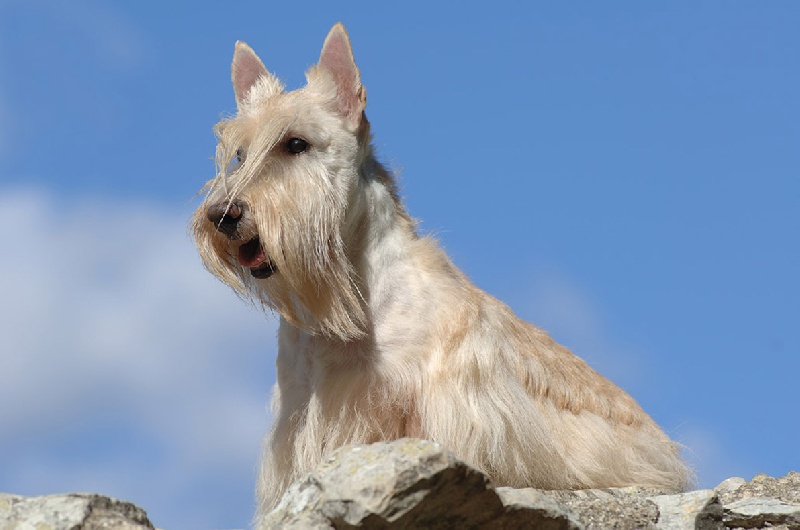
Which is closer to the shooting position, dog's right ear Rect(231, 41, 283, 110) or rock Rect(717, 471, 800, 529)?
rock Rect(717, 471, 800, 529)

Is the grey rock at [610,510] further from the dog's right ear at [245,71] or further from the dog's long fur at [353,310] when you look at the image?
the dog's right ear at [245,71]

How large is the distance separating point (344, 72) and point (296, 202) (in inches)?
51.5

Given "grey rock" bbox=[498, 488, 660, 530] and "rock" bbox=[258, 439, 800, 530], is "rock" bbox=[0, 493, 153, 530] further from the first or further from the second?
"grey rock" bbox=[498, 488, 660, 530]

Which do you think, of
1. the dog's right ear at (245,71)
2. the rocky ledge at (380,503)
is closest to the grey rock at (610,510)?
the rocky ledge at (380,503)

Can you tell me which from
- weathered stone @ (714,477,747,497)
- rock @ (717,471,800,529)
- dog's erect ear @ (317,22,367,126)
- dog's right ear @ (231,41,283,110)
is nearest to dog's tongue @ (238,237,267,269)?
dog's erect ear @ (317,22,367,126)

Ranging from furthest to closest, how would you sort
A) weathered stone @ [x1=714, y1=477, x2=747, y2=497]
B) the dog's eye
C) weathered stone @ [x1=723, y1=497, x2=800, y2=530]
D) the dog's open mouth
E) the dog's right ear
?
1. the dog's right ear
2. weathered stone @ [x1=714, y1=477, x2=747, y2=497]
3. the dog's eye
4. the dog's open mouth
5. weathered stone @ [x1=723, y1=497, x2=800, y2=530]

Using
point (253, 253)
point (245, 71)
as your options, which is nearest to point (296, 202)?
point (253, 253)

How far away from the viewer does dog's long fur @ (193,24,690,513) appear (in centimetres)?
891

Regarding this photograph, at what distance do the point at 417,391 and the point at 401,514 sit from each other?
3101 mm

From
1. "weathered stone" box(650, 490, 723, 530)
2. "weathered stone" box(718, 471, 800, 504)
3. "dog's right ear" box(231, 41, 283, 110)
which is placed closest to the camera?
"weathered stone" box(650, 490, 723, 530)

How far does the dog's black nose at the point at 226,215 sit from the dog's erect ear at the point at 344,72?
1267 millimetres

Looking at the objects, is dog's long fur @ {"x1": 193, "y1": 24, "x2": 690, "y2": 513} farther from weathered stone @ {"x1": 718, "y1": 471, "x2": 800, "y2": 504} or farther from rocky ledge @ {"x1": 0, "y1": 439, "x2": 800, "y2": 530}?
rocky ledge @ {"x1": 0, "y1": 439, "x2": 800, "y2": 530}

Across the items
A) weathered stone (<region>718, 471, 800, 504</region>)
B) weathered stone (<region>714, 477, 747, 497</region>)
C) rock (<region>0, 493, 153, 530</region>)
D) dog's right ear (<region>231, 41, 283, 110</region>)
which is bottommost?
rock (<region>0, 493, 153, 530</region>)

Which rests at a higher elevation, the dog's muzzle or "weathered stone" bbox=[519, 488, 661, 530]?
the dog's muzzle
